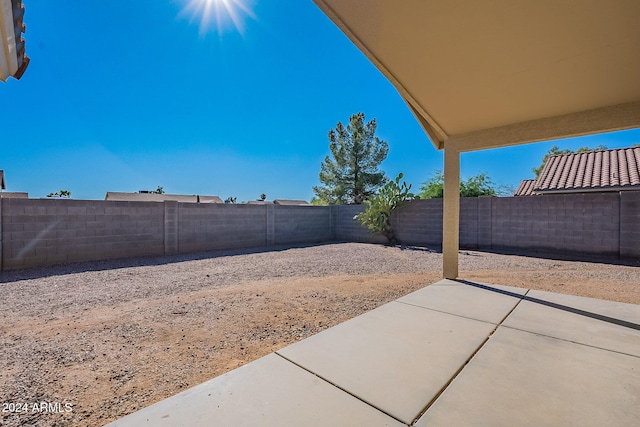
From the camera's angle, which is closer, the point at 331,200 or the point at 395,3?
the point at 395,3

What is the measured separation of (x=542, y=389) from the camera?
168cm

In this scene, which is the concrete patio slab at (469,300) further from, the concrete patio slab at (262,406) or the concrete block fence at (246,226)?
the concrete block fence at (246,226)

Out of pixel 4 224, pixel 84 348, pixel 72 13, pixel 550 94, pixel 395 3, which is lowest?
pixel 84 348

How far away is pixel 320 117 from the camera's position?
1820cm

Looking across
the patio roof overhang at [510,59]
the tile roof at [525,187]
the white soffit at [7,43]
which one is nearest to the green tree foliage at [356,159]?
the tile roof at [525,187]

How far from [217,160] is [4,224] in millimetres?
20202

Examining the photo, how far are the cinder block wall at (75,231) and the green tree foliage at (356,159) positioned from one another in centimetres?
1221

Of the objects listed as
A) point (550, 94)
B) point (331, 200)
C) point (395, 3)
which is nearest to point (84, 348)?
point (395, 3)

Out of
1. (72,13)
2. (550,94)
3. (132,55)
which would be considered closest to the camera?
(550,94)

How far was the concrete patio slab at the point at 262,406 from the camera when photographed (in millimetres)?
1406

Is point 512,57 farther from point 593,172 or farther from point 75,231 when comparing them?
point 593,172

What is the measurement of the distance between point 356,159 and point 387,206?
26.5 feet

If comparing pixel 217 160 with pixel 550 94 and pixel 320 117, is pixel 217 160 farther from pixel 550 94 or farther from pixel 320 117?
pixel 550 94

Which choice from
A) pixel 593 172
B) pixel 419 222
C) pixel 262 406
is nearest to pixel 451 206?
pixel 262 406
